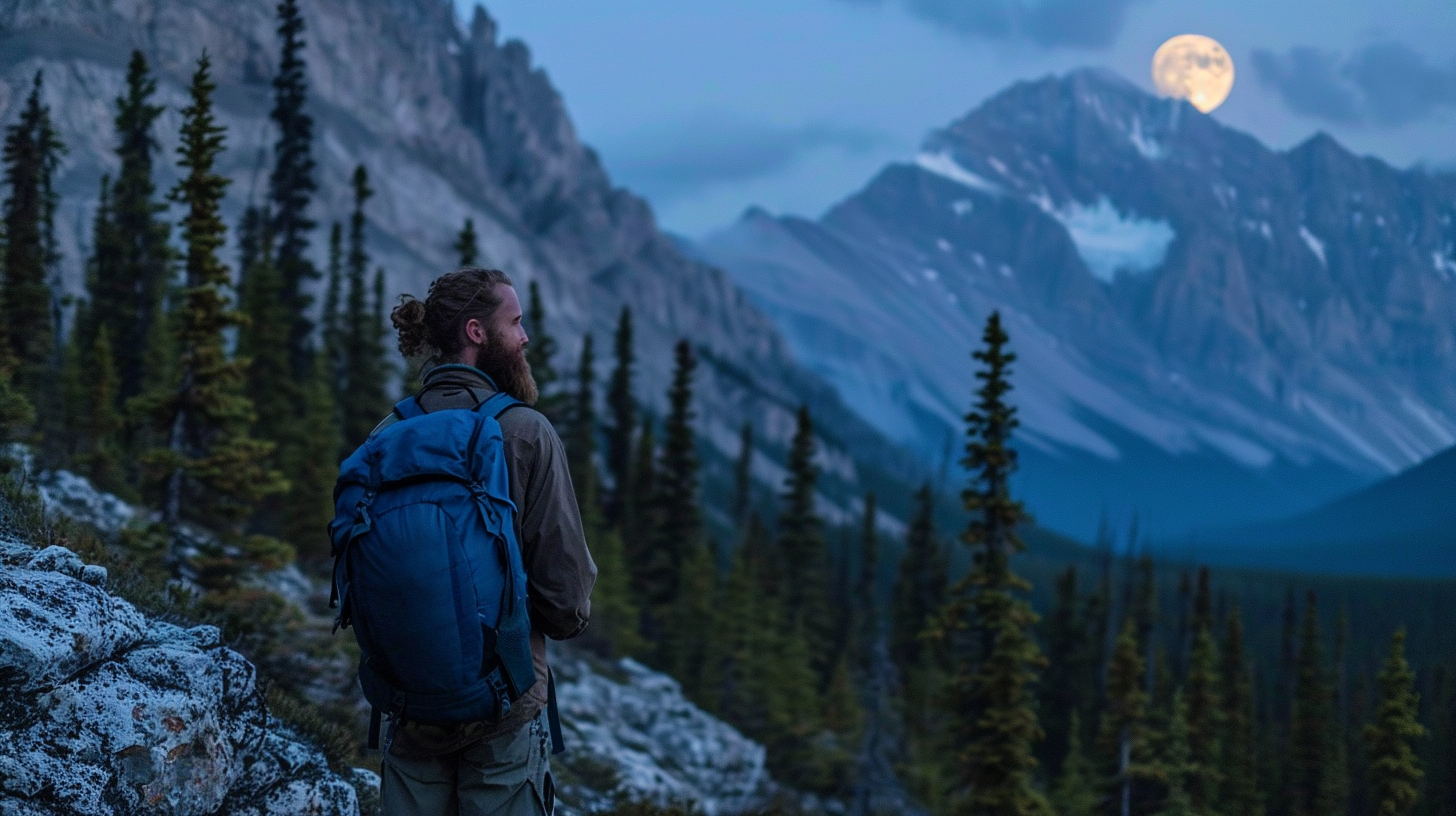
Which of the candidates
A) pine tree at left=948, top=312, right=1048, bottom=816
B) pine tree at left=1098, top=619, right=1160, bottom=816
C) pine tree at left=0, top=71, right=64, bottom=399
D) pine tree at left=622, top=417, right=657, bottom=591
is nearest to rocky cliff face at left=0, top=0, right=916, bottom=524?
pine tree at left=0, top=71, right=64, bottom=399

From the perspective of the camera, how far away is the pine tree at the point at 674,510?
52.5 m

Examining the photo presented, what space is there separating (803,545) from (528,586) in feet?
171

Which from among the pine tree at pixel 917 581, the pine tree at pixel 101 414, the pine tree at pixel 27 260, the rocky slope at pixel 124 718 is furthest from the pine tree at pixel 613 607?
the rocky slope at pixel 124 718

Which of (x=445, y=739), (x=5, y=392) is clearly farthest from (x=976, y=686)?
(x=445, y=739)

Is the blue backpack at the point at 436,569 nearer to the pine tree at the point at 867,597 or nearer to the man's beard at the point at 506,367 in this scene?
the man's beard at the point at 506,367

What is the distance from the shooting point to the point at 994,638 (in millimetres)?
27781

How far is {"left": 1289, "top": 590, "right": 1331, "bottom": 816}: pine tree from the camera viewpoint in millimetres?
57562

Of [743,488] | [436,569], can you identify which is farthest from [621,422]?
[436,569]

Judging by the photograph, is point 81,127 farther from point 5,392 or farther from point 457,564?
point 457,564

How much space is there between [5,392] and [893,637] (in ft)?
223

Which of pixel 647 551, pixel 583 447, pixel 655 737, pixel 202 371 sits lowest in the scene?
pixel 655 737

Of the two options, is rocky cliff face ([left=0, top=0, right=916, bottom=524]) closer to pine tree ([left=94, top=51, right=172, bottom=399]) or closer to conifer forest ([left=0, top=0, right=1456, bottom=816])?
pine tree ([left=94, top=51, right=172, bottom=399])

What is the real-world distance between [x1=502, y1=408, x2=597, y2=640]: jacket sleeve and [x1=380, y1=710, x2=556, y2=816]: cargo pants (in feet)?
1.76

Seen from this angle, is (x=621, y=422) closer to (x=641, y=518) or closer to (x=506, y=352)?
(x=641, y=518)
